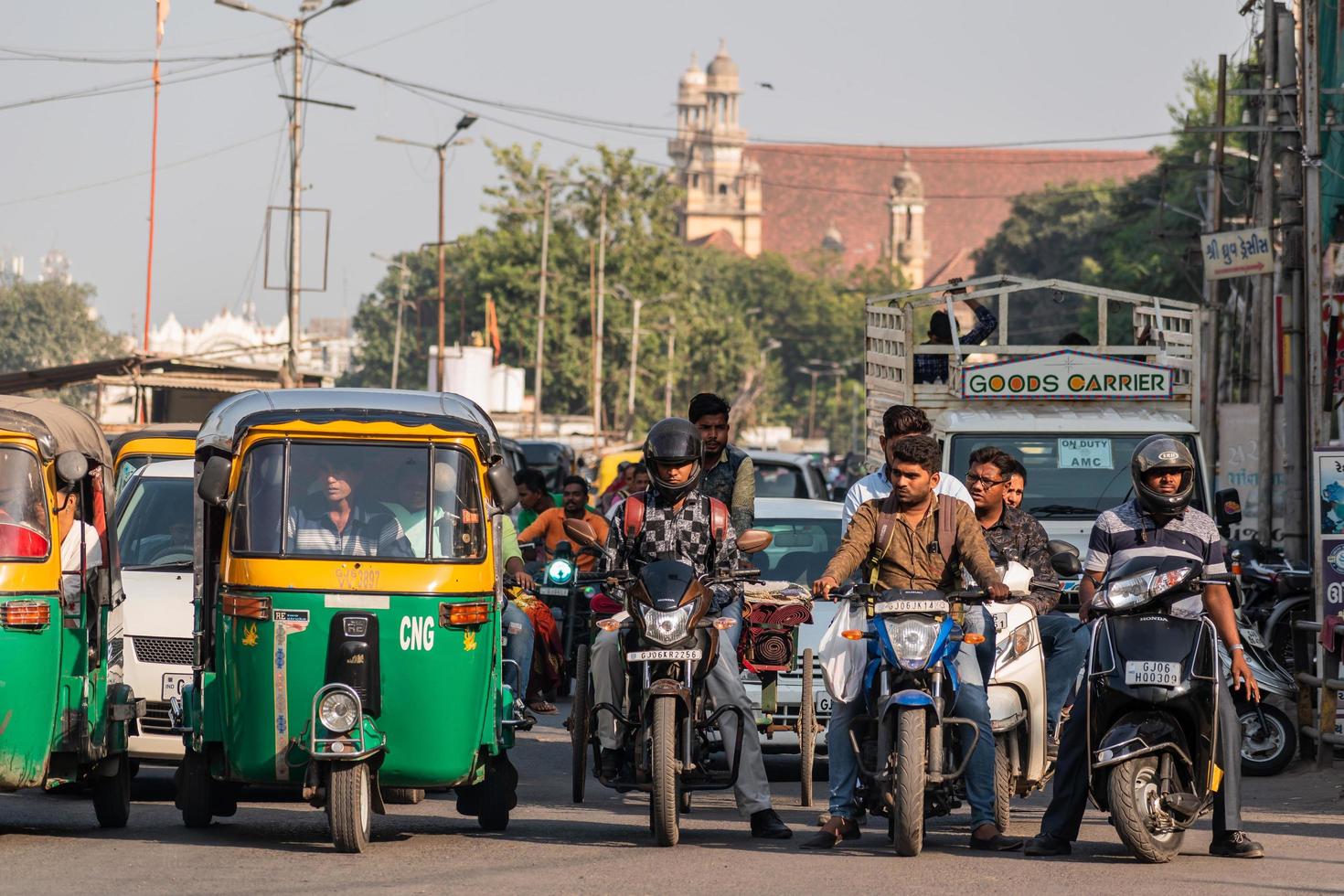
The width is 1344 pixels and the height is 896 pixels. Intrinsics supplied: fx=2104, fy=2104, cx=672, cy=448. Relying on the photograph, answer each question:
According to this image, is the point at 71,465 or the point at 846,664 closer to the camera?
the point at 846,664

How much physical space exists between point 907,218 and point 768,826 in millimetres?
191601

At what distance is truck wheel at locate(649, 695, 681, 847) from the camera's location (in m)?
8.43

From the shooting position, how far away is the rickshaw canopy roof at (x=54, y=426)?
28.9ft

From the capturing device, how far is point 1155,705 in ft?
26.5

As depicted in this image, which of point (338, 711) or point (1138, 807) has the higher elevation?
point (338, 711)

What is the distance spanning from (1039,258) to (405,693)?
9447cm

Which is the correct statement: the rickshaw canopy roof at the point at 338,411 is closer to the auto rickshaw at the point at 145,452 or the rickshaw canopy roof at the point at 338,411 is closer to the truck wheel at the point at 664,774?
the truck wheel at the point at 664,774

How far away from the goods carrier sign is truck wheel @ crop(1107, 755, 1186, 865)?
7.56 metres

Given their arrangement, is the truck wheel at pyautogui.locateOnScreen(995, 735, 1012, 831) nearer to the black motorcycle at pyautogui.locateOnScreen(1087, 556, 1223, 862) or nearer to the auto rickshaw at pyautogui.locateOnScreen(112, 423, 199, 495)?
the black motorcycle at pyautogui.locateOnScreen(1087, 556, 1223, 862)

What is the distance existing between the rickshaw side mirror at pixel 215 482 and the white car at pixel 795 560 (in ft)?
12.6

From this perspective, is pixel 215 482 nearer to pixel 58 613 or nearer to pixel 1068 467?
pixel 58 613

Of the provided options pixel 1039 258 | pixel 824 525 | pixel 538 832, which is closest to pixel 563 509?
pixel 824 525

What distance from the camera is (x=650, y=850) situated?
8.66 meters

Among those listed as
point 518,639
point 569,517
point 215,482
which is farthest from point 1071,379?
point 215,482
